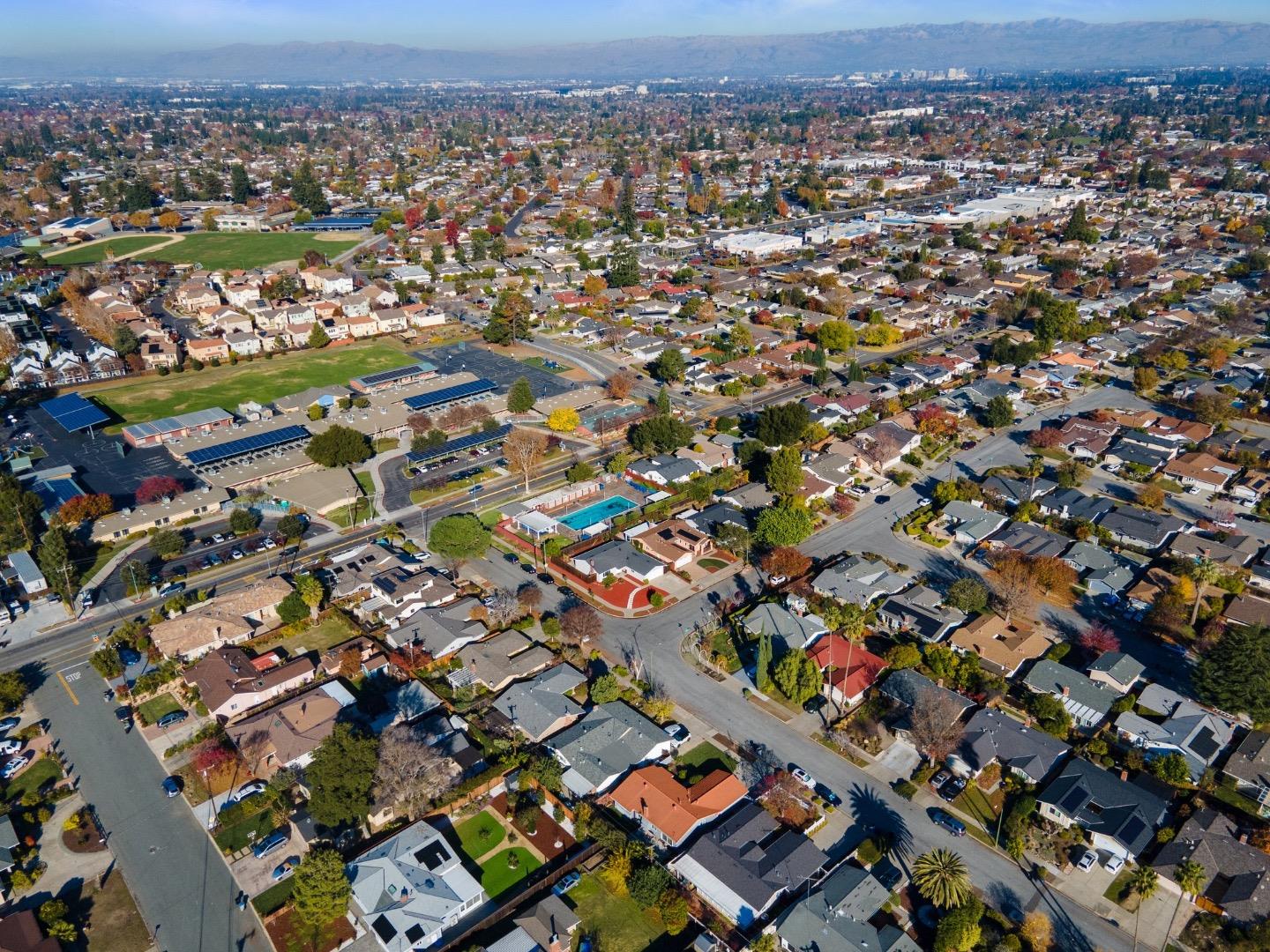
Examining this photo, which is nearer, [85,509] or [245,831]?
[245,831]

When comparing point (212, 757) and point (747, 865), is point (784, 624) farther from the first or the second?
point (212, 757)

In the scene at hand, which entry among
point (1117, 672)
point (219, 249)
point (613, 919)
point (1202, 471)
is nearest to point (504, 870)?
point (613, 919)

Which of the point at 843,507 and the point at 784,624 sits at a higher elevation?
the point at 784,624

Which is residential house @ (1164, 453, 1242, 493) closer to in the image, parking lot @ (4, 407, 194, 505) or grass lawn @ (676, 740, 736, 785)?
grass lawn @ (676, 740, 736, 785)

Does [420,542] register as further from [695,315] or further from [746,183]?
[746,183]

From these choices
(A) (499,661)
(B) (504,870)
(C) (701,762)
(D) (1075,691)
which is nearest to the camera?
(B) (504,870)

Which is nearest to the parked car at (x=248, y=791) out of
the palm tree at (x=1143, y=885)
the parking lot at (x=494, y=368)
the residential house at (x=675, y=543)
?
the residential house at (x=675, y=543)

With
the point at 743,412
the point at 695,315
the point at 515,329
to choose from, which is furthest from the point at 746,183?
the point at 743,412

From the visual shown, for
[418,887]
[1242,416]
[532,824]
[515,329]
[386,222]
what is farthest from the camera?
[386,222]
